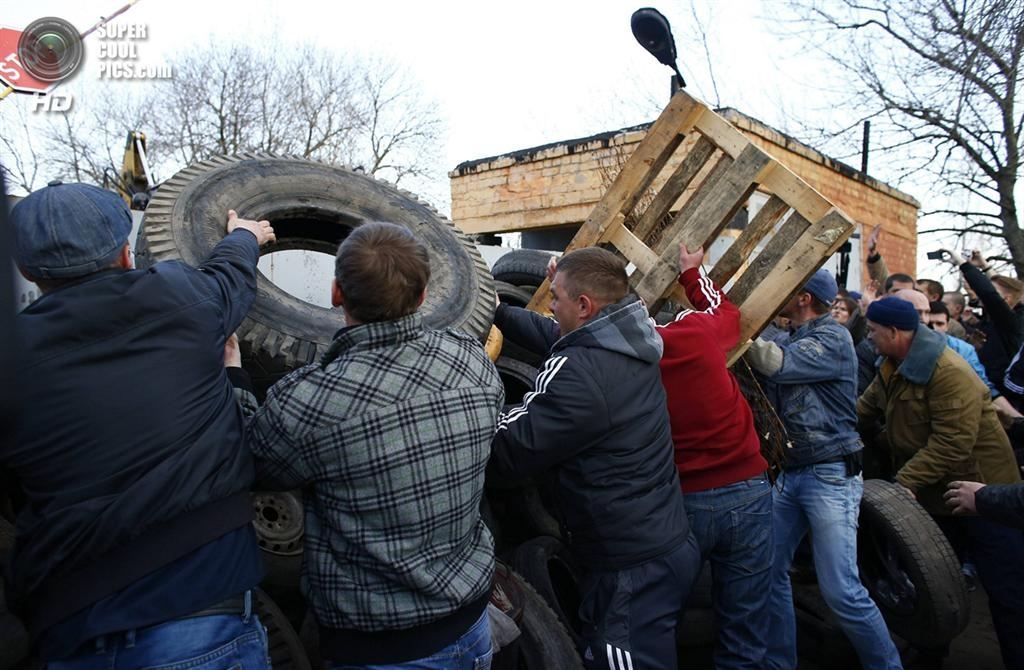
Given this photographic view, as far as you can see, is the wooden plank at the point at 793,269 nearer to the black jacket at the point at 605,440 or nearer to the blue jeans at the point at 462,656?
the black jacket at the point at 605,440

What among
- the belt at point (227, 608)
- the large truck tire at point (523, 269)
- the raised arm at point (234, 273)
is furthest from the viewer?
the large truck tire at point (523, 269)

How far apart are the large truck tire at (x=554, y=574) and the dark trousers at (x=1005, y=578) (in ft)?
6.39

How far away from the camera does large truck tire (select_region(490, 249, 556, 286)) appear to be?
475 cm

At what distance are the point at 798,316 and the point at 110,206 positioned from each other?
3012mm

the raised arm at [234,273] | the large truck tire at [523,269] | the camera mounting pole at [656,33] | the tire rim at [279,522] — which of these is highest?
the camera mounting pole at [656,33]

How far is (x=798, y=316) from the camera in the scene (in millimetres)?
3535

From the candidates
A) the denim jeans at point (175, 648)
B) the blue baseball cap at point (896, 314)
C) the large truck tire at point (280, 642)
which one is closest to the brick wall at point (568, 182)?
the blue baseball cap at point (896, 314)

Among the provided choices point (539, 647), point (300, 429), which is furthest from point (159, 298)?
point (539, 647)

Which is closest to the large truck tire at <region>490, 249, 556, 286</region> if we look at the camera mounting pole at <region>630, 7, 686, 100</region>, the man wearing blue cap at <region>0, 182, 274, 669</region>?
the camera mounting pole at <region>630, 7, 686, 100</region>

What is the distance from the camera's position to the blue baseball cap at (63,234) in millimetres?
1506

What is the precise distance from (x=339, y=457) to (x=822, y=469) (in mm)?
2516

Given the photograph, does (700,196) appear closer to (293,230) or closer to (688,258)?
(688,258)

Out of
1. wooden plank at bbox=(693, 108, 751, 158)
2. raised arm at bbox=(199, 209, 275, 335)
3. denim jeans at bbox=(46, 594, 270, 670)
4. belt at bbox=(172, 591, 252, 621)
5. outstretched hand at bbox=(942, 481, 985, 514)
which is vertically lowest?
denim jeans at bbox=(46, 594, 270, 670)

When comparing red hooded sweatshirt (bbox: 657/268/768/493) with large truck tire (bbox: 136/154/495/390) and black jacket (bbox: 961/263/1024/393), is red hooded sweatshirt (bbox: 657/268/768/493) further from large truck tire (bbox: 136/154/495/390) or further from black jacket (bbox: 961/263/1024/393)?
black jacket (bbox: 961/263/1024/393)
